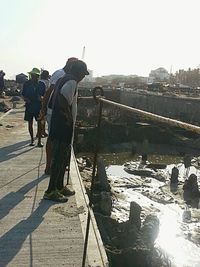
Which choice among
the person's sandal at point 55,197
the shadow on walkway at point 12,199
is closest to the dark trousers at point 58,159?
the person's sandal at point 55,197

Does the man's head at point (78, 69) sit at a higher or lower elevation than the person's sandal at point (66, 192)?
higher

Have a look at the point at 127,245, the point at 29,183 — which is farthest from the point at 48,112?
the point at 127,245

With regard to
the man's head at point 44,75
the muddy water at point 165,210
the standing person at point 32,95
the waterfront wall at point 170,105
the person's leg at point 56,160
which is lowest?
the muddy water at point 165,210

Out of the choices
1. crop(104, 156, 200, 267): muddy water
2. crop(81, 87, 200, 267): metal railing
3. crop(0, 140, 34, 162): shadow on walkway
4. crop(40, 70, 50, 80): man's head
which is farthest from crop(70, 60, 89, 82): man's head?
crop(40, 70, 50, 80): man's head

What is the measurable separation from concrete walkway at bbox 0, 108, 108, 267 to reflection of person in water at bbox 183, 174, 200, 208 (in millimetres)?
7013

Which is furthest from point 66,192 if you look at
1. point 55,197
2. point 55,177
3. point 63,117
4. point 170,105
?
point 170,105

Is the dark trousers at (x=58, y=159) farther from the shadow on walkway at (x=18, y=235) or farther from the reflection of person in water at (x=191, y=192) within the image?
the reflection of person in water at (x=191, y=192)

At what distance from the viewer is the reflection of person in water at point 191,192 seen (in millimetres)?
14062

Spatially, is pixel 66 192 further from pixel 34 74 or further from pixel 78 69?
pixel 34 74

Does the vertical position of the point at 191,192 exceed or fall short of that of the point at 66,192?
it falls short

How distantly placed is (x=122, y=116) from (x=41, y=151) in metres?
19.4

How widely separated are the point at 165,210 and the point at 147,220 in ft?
13.8

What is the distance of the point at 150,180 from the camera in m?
17.2

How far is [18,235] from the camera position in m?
4.86
